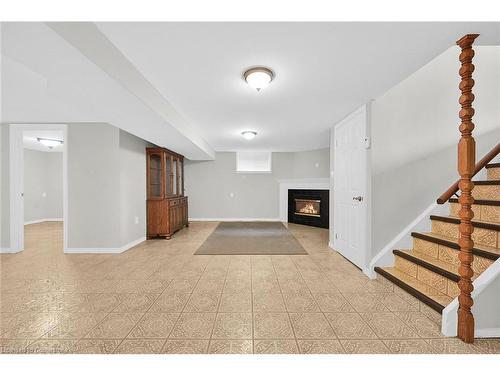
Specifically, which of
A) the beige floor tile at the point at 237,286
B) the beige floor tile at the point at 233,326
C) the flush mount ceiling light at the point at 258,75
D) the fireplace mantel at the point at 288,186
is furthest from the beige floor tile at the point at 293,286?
the fireplace mantel at the point at 288,186

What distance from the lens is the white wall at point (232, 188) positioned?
745 cm

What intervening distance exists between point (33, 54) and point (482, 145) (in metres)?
4.80

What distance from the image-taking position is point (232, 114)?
347cm

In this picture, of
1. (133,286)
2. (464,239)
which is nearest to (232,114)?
(133,286)

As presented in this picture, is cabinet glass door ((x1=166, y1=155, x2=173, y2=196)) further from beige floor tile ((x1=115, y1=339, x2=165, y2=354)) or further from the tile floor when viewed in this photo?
beige floor tile ((x1=115, y1=339, x2=165, y2=354))

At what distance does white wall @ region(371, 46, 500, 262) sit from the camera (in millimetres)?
2783

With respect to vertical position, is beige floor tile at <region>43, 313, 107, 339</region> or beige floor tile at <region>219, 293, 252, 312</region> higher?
beige floor tile at <region>43, 313, 107, 339</region>

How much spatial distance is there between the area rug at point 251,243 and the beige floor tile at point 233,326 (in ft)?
6.05

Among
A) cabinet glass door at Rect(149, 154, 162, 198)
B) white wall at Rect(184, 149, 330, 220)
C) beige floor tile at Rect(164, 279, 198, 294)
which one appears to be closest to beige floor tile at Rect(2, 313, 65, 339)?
beige floor tile at Rect(164, 279, 198, 294)

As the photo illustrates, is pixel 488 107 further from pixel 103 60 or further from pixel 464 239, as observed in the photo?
pixel 103 60

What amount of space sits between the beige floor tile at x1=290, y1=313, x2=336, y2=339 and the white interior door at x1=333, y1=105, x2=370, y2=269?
4.46 ft

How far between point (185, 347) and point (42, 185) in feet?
29.7

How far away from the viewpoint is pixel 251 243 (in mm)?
4438

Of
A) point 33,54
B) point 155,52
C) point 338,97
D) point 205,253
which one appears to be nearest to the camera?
point 33,54
